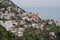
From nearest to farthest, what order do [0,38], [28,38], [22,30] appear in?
[0,38], [28,38], [22,30]

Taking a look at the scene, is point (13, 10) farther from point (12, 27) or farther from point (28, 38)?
point (28, 38)

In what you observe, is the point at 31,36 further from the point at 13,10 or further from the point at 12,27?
the point at 13,10

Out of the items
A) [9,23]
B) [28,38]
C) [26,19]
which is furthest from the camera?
[26,19]

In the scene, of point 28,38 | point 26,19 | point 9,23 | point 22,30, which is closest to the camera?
point 28,38

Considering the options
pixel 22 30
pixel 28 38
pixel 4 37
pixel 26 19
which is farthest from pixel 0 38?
pixel 26 19

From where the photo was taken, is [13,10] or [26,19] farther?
[13,10]

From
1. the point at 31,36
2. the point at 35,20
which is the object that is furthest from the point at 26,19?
the point at 31,36

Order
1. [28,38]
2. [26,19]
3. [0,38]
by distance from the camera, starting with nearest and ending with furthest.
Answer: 1. [0,38]
2. [28,38]
3. [26,19]

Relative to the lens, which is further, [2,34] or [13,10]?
[13,10]
